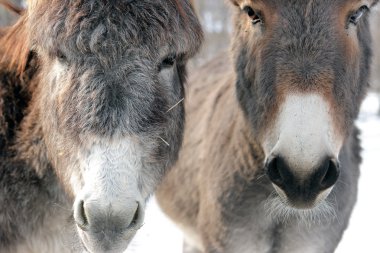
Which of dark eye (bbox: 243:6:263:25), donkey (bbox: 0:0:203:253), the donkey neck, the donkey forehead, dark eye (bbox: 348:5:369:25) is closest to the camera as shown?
donkey (bbox: 0:0:203:253)

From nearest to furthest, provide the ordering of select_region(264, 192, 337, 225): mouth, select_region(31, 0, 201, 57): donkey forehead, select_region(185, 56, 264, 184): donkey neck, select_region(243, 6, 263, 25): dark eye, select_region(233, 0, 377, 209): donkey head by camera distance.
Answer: select_region(31, 0, 201, 57): donkey forehead
select_region(233, 0, 377, 209): donkey head
select_region(243, 6, 263, 25): dark eye
select_region(264, 192, 337, 225): mouth
select_region(185, 56, 264, 184): donkey neck

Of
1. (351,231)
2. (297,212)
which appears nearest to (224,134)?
(297,212)

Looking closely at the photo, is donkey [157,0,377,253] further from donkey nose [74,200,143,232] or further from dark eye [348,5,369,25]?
donkey nose [74,200,143,232]

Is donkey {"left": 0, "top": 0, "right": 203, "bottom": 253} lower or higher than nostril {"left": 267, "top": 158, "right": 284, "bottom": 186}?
higher

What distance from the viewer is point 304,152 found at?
2660 millimetres

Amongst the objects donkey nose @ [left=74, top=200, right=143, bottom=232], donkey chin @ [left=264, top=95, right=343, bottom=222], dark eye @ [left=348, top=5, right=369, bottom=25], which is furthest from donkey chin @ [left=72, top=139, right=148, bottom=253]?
dark eye @ [left=348, top=5, right=369, bottom=25]

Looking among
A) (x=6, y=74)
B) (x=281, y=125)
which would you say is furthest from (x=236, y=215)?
(x=6, y=74)

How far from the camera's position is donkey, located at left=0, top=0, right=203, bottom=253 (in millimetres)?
2281

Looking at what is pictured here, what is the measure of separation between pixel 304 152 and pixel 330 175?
22cm

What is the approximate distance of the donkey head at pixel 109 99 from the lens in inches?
88.3

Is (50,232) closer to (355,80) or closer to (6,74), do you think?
(6,74)

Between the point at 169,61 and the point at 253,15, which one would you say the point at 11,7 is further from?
the point at 253,15

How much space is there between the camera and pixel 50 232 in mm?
2988

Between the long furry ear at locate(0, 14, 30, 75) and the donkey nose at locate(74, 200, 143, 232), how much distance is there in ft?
3.30
